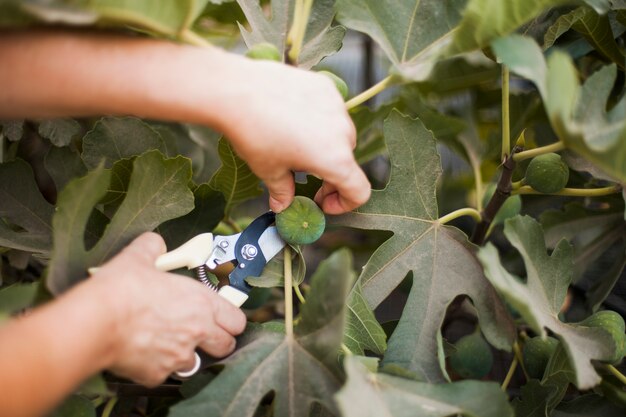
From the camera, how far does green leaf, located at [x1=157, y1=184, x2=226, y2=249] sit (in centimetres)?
117

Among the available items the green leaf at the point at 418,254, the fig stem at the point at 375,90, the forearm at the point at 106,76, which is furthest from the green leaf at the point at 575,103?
the forearm at the point at 106,76

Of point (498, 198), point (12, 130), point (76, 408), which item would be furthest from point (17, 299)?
point (498, 198)

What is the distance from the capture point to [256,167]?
84cm

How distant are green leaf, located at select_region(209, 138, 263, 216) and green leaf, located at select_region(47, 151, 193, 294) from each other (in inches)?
5.5

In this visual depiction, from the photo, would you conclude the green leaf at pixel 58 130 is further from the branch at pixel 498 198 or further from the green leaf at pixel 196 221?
the branch at pixel 498 198

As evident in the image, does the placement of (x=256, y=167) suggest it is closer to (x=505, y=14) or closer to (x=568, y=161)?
(x=505, y=14)

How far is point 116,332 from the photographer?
2.31ft

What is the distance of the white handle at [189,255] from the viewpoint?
0.90 metres

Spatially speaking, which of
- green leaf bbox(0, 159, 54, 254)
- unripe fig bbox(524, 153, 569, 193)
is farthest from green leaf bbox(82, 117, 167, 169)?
unripe fig bbox(524, 153, 569, 193)

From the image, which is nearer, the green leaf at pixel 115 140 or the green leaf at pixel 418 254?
the green leaf at pixel 418 254

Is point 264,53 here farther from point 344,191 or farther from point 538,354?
point 538,354

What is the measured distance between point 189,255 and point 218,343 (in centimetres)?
14

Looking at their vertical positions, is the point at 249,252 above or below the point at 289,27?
below

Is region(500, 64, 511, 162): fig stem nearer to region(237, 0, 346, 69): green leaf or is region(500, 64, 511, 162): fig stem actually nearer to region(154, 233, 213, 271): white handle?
region(237, 0, 346, 69): green leaf
